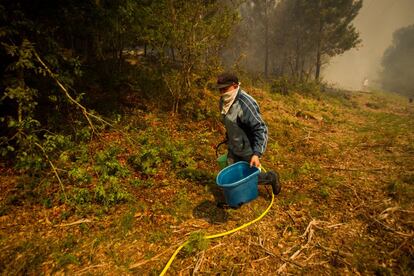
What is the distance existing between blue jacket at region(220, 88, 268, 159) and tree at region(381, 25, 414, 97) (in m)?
49.6

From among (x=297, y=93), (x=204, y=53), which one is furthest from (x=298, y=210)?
(x=297, y=93)

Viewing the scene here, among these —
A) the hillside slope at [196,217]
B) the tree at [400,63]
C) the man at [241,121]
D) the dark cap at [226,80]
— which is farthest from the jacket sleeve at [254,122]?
the tree at [400,63]

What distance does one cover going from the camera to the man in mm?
3883

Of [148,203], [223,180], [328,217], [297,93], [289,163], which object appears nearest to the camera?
[223,180]

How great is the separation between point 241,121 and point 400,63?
6764 cm

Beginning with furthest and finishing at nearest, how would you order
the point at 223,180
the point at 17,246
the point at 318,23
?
the point at 318,23 < the point at 223,180 < the point at 17,246

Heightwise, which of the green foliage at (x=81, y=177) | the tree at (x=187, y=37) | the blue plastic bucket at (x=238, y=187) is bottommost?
the green foliage at (x=81, y=177)

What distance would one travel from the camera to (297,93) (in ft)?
58.6

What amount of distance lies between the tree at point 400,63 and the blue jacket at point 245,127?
163 feet

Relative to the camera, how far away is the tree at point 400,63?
46938 millimetres

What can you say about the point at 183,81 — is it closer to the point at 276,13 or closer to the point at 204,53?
the point at 204,53

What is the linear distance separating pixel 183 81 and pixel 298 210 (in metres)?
6.16

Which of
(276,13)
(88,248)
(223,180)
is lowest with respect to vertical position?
(88,248)

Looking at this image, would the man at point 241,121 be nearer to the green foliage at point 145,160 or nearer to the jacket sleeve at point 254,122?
the jacket sleeve at point 254,122
